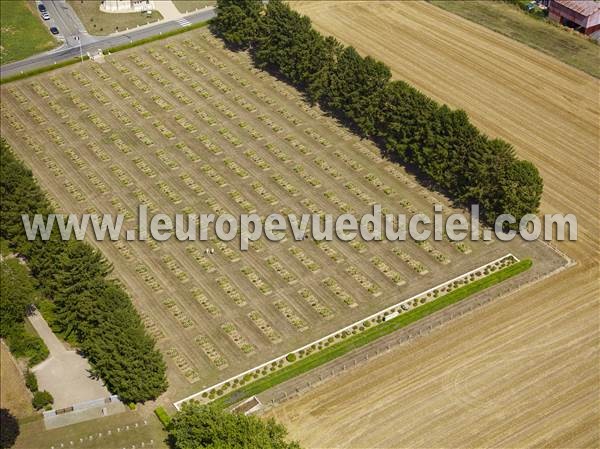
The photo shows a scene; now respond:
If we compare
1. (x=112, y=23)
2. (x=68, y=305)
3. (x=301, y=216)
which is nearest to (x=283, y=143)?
(x=301, y=216)

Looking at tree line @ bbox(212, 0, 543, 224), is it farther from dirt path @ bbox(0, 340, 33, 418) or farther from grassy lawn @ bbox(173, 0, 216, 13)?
dirt path @ bbox(0, 340, 33, 418)

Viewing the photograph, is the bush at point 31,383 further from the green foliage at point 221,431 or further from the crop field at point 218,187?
the green foliage at point 221,431

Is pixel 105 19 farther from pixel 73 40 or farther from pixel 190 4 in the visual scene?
pixel 190 4

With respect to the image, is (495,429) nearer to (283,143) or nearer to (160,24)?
(283,143)

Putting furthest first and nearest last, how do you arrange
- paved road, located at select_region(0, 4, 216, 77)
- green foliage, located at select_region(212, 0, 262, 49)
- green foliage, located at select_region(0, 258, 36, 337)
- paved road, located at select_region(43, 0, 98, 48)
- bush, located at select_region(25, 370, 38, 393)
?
paved road, located at select_region(43, 0, 98, 48)
paved road, located at select_region(0, 4, 216, 77)
green foliage, located at select_region(212, 0, 262, 49)
green foliage, located at select_region(0, 258, 36, 337)
bush, located at select_region(25, 370, 38, 393)

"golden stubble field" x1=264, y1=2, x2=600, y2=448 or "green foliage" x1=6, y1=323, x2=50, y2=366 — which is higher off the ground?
"golden stubble field" x1=264, y1=2, x2=600, y2=448

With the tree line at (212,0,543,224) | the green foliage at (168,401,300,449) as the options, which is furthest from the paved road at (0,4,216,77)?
the green foliage at (168,401,300,449)
